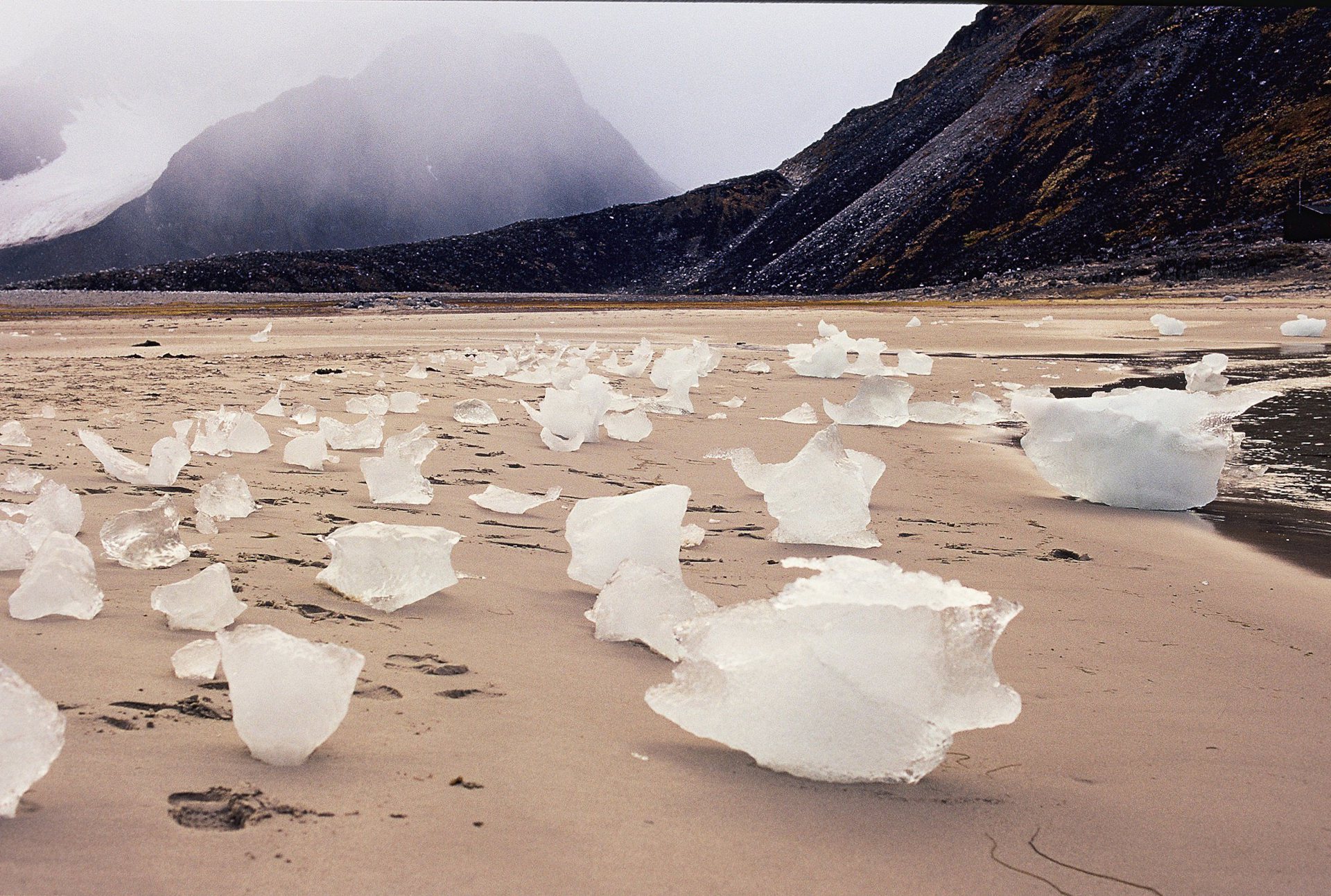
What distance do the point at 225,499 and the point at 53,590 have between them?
3.00 feet

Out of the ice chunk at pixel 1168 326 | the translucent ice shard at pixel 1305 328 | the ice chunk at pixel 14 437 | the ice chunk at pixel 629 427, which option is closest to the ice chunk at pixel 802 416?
the ice chunk at pixel 629 427

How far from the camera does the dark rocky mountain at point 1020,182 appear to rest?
39.6 meters

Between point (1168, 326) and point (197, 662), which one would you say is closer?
point (197, 662)

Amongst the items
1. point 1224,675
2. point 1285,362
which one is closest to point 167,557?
point 1224,675

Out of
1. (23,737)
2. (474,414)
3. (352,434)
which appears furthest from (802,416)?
(23,737)

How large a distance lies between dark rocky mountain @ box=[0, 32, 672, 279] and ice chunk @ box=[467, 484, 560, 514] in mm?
78458

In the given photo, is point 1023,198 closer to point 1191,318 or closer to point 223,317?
point 1191,318

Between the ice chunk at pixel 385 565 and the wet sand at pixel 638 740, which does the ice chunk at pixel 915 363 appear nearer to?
the wet sand at pixel 638 740

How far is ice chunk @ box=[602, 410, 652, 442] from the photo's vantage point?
4340 mm

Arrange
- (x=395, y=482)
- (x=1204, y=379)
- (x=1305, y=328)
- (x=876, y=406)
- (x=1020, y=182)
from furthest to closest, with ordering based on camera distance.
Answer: (x=1020, y=182) → (x=1305, y=328) → (x=1204, y=379) → (x=876, y=406) → (x=395, y=482)

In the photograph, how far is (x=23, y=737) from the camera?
1.02 metres

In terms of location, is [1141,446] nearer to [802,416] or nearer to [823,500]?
[823,500]

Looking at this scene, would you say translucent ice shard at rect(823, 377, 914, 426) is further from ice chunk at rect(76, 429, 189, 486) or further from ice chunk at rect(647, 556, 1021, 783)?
ice chunk at rect(647, 556, 1021, 783)

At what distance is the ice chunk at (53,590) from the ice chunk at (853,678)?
1046 mm
